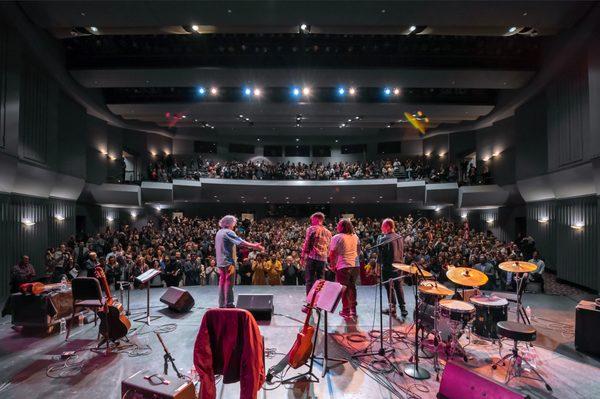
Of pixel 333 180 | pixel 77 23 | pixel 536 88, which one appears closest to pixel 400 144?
pixel 333 180

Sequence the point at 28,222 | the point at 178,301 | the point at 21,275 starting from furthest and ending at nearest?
the point at 28,222 < the point at 21,275 < the point at 178,301

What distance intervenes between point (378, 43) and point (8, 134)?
1050cm

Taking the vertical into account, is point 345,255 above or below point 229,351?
above

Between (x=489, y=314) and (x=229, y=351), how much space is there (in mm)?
3653

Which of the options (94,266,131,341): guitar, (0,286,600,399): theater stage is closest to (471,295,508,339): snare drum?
(0,286,600,399): theater stage

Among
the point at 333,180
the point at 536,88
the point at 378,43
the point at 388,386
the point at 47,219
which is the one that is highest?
the point at 378,43

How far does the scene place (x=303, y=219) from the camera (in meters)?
23.0

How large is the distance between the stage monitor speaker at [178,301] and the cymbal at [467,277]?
4629 millimetres

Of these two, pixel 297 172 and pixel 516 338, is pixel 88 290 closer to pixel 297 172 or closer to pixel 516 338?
pixel 516 338

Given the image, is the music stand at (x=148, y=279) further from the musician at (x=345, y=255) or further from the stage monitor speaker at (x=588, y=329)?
the stage monitor speaker at (x=588, y=329)

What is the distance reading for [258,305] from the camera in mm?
5391

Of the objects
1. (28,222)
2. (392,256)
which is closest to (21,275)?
(28,222)

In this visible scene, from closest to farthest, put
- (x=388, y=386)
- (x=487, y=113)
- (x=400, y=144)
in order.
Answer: (x=388, y=386) → (x=487, y=113) → (x=400, y=144)

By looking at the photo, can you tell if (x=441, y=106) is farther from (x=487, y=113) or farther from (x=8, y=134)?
(x=8, y=134)
